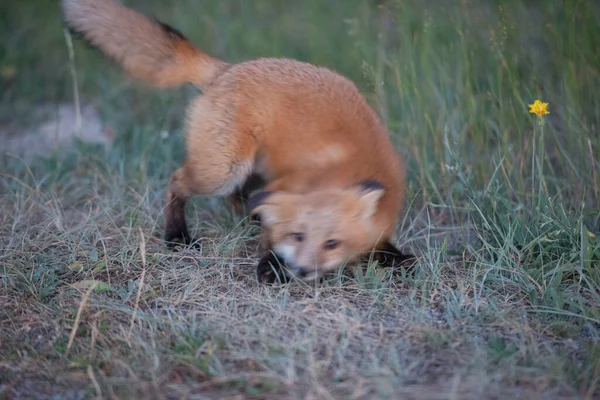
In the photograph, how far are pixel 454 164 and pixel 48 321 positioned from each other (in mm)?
3104

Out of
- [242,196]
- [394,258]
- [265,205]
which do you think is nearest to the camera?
[265,205]

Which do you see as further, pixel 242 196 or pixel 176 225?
pixel 242 196

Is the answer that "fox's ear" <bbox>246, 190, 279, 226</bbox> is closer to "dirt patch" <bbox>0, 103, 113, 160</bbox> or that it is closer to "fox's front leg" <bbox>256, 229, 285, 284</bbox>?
"fox's front leg" <bbox>256, 229, 285, 284</bbox>

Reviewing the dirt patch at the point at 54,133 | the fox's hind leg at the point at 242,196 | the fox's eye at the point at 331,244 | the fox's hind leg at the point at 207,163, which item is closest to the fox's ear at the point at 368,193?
the fox's eye at the point at 331,244

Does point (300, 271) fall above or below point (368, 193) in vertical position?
below

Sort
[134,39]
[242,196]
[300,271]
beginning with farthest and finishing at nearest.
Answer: [242,196] → [134,39] → [300,271]

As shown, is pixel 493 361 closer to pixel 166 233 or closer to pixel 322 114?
pixel 322 114

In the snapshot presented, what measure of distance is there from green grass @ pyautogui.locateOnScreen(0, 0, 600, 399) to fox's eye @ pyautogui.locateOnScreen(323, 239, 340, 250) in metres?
0.25

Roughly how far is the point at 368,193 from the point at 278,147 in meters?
0.80

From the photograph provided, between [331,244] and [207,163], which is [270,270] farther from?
[207,163]

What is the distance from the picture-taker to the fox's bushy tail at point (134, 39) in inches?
196

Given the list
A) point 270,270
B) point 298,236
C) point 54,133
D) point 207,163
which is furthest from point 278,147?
point 54,133

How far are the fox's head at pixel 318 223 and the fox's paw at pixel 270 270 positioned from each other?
6cm

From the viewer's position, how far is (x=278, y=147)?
15.2ft
